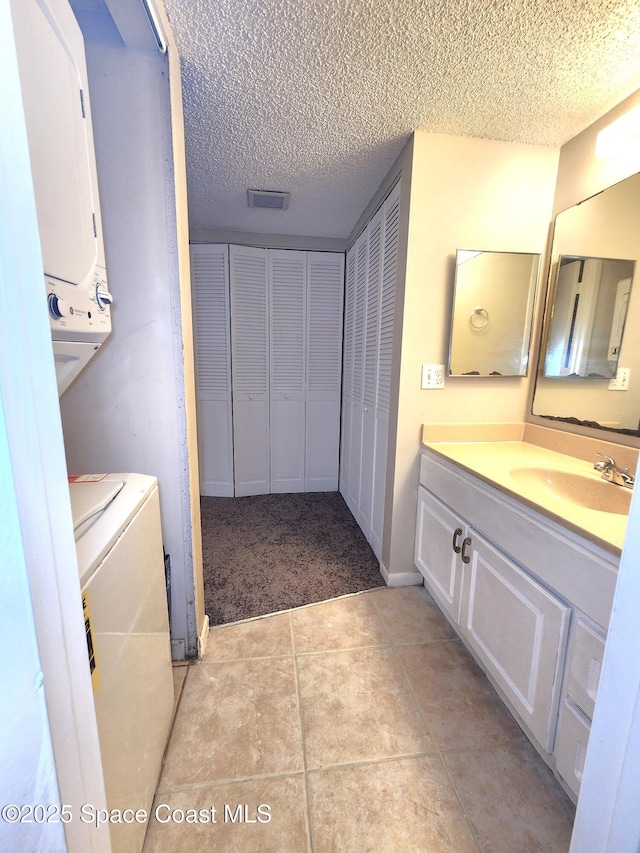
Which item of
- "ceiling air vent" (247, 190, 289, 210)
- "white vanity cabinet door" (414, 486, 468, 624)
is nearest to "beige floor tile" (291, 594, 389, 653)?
"white vanity cabinet door" (414, 486, 468, 624)

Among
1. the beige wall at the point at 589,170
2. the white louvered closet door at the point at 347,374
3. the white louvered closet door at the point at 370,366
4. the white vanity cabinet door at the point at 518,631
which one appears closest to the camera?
the white vanity cabinet door at the point at 518,631

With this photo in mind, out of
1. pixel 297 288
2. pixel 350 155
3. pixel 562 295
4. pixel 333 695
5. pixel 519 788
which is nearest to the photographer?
pixel 519 788

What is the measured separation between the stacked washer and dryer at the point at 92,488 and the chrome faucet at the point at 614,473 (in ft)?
5.11

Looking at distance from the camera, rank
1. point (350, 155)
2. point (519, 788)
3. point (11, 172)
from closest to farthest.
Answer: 1. point (11, 172)
2. point (519, 788)
3. point (350, 155)

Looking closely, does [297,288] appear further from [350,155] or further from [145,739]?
[145,739]

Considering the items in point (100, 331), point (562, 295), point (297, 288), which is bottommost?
point (100, 331)

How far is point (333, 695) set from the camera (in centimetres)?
127

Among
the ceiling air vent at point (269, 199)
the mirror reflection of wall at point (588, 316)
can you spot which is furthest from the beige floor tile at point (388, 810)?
the ceiling air vent at point (269, 199)

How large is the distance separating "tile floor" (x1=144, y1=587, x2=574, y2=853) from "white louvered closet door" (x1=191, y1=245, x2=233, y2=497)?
1703 mm

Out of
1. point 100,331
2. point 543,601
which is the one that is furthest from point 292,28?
point 543,601

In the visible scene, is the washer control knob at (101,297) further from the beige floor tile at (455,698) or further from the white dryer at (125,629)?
the beige floor tile at (455,698)

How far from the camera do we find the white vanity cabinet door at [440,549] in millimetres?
1417

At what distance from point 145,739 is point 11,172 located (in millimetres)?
1215

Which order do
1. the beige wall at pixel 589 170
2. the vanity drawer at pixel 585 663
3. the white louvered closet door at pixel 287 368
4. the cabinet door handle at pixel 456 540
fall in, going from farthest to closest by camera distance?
the white louvered closet door at pixel 287 368
the cabinet door handle at pixel 456 540
the beige wall at pixel 589 170
the vanity drawer at pixel 585 663
